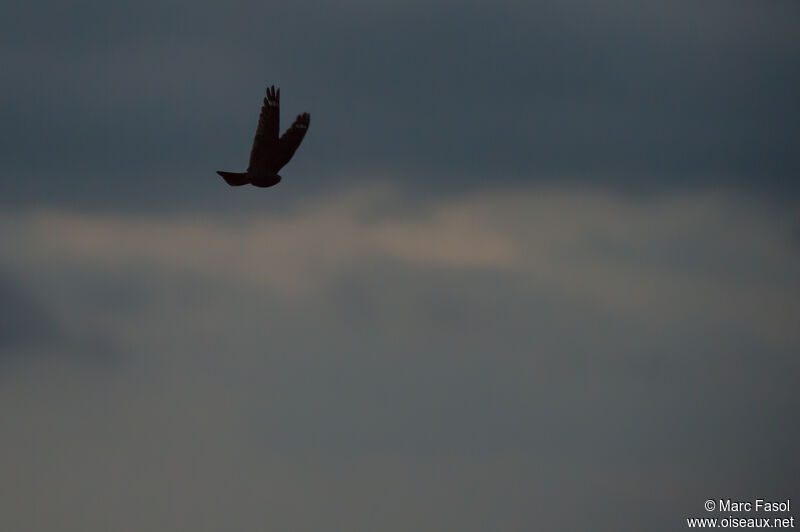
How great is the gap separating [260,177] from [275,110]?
2.63 meters

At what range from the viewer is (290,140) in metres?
67.4

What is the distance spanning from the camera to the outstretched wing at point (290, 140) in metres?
67.3

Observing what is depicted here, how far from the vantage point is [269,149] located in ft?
220

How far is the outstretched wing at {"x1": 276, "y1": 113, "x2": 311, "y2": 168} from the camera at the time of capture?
67.3 m

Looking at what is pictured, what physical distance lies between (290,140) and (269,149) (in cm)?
92

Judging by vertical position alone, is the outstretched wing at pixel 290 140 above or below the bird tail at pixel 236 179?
above

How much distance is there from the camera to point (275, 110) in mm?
66938

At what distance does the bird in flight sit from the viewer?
6681 centimetres

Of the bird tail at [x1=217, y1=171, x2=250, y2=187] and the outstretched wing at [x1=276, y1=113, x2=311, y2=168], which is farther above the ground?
the outstretched wing at [x1=276, y1=113, x2=311, y2=168]

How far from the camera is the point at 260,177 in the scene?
6700 centimetres
